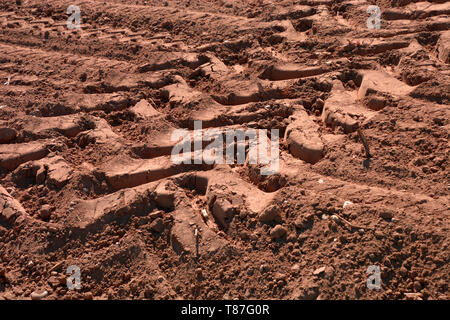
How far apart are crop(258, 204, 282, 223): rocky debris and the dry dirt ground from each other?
0.01m

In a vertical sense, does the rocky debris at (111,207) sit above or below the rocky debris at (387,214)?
below

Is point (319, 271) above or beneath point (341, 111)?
beneath

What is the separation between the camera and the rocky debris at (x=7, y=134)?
3688mm

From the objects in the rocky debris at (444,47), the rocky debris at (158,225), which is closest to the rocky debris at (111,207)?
the rocky debris at (158,225)

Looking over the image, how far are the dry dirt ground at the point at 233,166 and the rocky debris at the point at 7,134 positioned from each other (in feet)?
0.07

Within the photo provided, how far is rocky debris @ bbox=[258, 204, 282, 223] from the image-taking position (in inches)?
112

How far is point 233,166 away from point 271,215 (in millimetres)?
503

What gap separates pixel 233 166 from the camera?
3.23 metres

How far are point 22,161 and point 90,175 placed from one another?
1.84 feet

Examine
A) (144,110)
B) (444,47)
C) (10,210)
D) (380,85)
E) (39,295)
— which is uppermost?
(444,47)

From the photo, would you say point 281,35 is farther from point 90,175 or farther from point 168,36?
point 90,175

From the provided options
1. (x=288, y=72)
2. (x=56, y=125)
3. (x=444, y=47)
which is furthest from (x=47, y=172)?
(x=444, y=47)

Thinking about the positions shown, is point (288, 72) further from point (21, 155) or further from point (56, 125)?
point (21, 155)

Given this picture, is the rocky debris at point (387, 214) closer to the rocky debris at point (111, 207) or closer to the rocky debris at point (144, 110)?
the rocky debris at point (111, 207)
